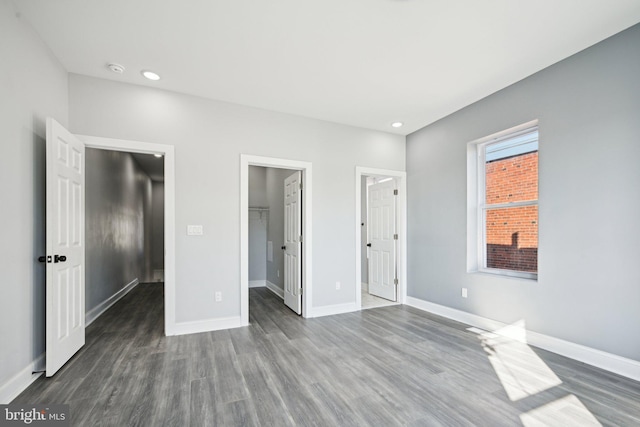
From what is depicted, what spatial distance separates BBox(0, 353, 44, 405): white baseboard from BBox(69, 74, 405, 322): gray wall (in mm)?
1164

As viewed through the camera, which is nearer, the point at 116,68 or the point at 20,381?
the point at 20,381

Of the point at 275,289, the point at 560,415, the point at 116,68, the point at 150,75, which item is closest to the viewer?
the point at 560,415

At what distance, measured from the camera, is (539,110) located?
117 inches

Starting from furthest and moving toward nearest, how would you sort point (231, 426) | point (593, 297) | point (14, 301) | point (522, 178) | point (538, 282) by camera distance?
point (522, 178) → point (538, 282) → point (593, 297) → point (14, 301) → point (231, 426)

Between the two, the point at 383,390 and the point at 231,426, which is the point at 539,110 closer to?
the point at 383,390

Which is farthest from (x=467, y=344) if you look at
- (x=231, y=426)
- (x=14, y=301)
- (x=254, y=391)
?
(x=14, y=301)

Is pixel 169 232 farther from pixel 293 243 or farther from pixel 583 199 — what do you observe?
pixel 583 199

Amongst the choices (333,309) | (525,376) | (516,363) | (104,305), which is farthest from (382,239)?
(104,305)

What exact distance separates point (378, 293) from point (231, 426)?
12.5 feet

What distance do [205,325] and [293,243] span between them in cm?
158

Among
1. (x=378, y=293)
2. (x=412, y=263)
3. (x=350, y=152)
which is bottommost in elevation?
(x=378, y=293)

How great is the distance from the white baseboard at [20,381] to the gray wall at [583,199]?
4359 millimetres

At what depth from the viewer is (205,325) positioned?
133 inches

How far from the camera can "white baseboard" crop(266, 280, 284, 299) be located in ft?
16.9
